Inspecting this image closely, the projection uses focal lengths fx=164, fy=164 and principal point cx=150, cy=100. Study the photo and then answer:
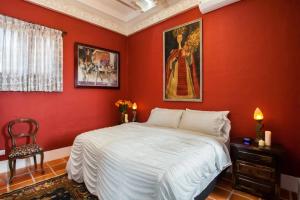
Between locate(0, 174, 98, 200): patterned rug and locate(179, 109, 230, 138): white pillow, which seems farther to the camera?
locate(179, 109, 230, 138): white pillow

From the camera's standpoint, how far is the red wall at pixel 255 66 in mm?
2115

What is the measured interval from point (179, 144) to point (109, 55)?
2.98 m

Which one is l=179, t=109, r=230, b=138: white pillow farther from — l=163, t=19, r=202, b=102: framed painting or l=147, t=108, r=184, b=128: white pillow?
l=163, t=19, r=202, b=102: framed painting

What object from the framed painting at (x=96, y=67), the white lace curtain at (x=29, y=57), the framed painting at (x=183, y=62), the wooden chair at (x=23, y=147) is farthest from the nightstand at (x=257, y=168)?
the white lace curtain at (x=29, y=57)

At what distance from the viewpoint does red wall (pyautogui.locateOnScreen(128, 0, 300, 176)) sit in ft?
6.94

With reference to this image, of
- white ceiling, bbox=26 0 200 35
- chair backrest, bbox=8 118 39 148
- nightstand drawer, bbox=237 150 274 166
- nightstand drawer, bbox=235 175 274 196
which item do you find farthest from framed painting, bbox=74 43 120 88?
nightstand drawer, bbox=235 175 274 196

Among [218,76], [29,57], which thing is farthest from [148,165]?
[29,57]

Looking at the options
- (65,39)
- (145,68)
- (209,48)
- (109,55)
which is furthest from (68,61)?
(209,48)

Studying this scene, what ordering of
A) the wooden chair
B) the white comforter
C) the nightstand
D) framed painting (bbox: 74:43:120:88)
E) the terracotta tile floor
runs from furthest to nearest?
framed painting (bbox: 74:43:120:88)
the wooden chair
the terracotta tile floor
the nightstand
the white comforter

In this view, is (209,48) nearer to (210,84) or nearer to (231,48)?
(231,48)

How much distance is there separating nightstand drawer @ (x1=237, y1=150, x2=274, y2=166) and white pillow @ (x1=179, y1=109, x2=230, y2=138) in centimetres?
35

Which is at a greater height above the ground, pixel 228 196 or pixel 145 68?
pixel 145 68

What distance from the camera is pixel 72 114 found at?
346 centimetres

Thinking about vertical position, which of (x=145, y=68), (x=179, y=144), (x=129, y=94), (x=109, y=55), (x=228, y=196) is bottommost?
(x=228, y=196)
